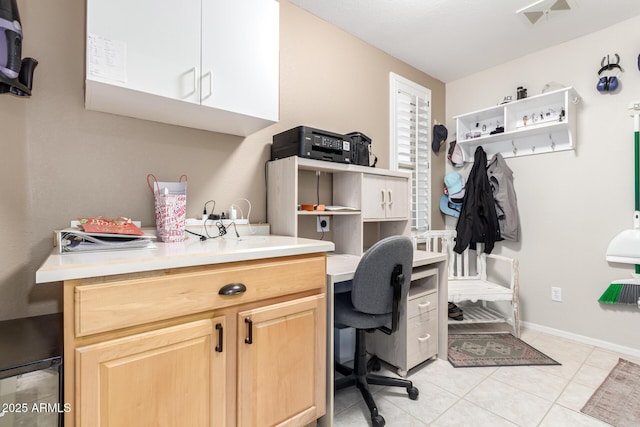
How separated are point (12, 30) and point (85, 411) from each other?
53.5 inches

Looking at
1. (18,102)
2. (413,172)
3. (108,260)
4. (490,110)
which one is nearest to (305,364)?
(108,260)

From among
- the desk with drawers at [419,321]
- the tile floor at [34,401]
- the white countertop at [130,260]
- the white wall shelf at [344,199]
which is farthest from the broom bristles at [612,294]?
the tile floor at [34,401]

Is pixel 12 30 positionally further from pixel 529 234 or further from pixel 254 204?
pixel 529 234

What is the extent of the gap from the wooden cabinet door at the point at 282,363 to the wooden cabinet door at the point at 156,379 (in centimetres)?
9

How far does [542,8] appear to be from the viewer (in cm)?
220

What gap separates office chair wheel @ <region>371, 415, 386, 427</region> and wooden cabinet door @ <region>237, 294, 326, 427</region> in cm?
30

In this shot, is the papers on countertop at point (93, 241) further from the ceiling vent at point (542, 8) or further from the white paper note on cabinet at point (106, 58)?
the ceiling vent at point (542, 8)

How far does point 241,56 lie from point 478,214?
2512 mm

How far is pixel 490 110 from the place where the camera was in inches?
117

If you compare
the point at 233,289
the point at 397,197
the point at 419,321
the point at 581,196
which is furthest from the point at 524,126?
the point at 233,289

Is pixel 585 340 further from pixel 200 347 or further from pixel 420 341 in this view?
pixel 200 347

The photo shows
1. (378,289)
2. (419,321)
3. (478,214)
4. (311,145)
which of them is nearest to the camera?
(378,289)

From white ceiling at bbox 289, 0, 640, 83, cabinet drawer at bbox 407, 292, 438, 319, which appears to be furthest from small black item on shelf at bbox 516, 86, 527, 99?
cabinet drawer at bbox 407, 292, 438, 319

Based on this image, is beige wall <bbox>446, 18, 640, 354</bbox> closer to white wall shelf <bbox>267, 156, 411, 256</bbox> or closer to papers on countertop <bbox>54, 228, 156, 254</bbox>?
white wall shelf <bbox>267, 156, 411, 256</bbox>
